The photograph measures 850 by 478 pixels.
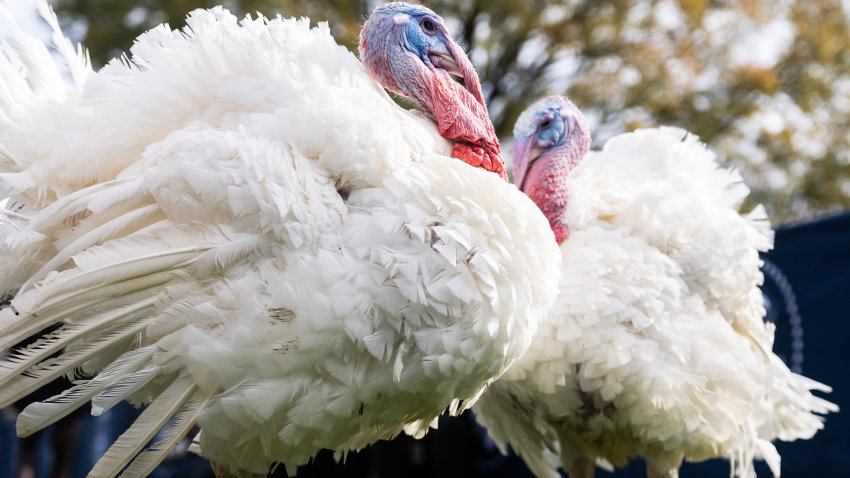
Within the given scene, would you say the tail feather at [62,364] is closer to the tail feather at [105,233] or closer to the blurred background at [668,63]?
the tail feather at [105,233]

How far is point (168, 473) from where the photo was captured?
6863mm

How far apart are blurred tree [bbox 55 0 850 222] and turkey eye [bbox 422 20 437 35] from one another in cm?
885

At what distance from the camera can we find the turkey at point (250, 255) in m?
2.39

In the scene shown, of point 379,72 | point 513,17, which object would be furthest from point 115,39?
point 379,72

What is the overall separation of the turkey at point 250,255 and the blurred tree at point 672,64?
9.38 meters

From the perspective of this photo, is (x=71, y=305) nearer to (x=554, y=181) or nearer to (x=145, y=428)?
(x=145, y=428)

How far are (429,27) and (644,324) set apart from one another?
1.47m

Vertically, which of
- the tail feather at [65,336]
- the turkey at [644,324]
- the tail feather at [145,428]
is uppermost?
the tail feather at [65,336]

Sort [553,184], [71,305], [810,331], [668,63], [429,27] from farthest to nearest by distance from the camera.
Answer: [668,63], [810,331], [553,184], [429,27], [71,305]

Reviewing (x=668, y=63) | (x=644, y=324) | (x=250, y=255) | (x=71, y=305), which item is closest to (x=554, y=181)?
(x=644, y=324)

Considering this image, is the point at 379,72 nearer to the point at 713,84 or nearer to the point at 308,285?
the point at 308,285

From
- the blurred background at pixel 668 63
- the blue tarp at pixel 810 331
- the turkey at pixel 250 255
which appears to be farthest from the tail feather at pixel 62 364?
the blurred background at pixel 668 63

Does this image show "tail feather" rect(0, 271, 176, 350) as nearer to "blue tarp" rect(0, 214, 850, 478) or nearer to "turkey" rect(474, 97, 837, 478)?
"turkey" rect(474, 97, 837, 478)

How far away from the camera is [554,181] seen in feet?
12.9
